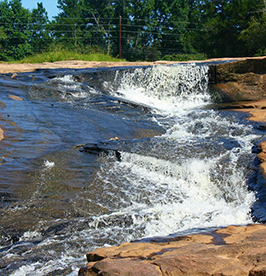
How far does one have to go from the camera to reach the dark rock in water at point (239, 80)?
10.9 meters

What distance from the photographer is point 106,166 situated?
5648 mm

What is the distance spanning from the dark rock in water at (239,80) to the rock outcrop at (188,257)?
8.26m

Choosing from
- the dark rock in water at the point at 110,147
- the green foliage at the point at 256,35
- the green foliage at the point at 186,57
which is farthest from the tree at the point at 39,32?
the dark rock in water at the point at 110,147

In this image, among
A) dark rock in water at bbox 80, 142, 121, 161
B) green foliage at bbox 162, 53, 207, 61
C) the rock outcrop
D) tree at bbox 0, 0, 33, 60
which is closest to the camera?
the rock outcrop

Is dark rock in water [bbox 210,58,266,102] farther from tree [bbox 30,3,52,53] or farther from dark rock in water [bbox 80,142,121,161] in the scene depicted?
tree [bbox 30,3,52,53]

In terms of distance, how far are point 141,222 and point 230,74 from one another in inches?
309

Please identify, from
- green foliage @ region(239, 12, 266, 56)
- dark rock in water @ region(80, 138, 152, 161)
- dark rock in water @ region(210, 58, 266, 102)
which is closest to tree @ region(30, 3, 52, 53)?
green foliage @ region(239, 12, 266, 56)

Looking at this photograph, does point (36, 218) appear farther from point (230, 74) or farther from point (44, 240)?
point (230, 74)

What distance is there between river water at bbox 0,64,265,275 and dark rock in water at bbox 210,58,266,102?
1937mm

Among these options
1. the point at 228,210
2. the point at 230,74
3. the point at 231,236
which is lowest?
the point at 228,210

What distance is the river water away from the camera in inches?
154

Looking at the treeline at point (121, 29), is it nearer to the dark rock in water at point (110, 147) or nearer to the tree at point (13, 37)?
the tree at point (13, 37)

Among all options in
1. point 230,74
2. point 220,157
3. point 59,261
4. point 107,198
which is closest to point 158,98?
point 230,74

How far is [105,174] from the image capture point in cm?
538
